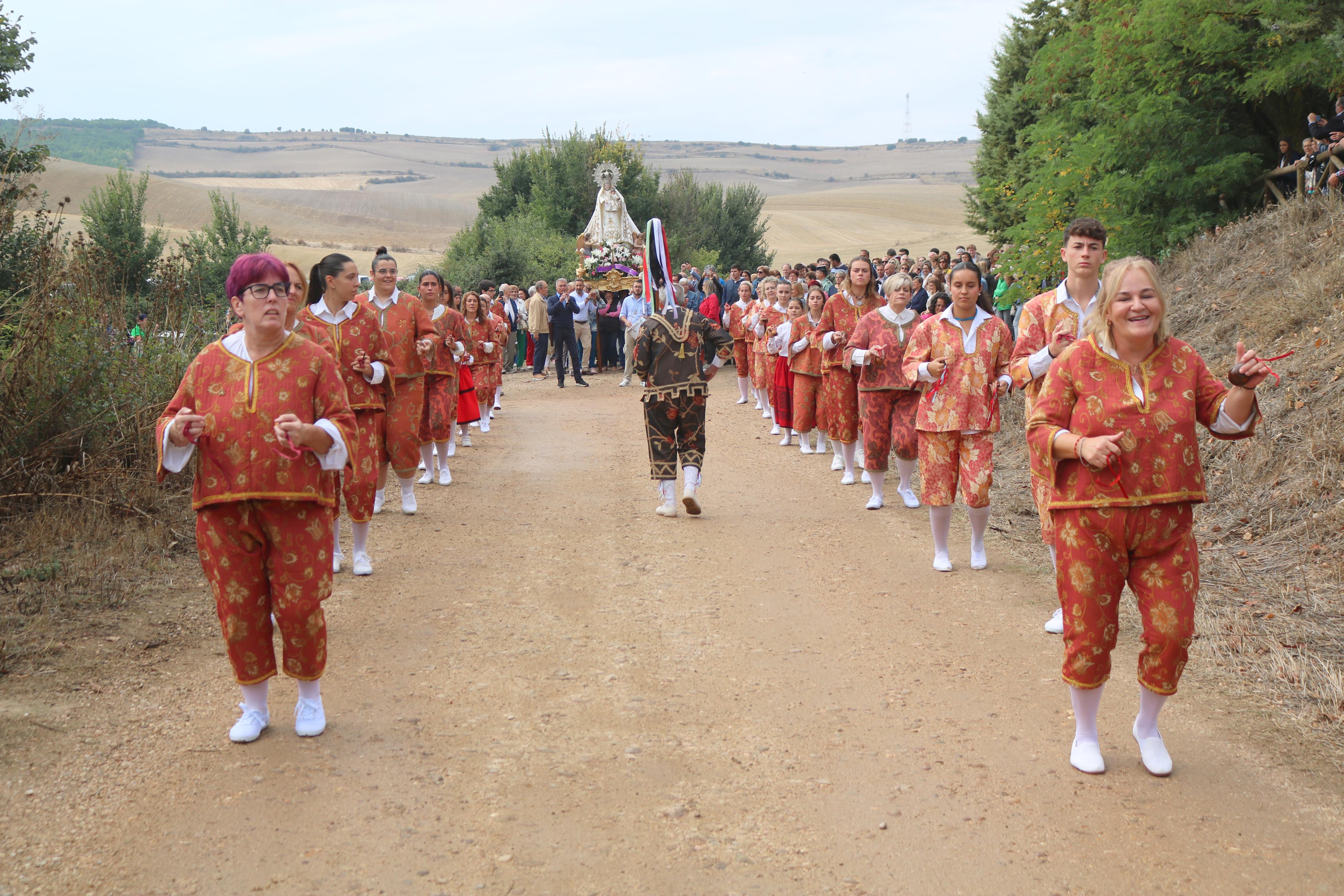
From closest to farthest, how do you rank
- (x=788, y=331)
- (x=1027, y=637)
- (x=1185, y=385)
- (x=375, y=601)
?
(x=1185, y=385) < (x=1027, y=637) < (x=375, y=601) < (x=788, y=331)

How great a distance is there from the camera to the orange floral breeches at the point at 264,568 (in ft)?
14.3

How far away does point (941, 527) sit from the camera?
7.41 meters

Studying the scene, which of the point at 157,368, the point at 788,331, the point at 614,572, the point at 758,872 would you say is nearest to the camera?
the point at 758,872

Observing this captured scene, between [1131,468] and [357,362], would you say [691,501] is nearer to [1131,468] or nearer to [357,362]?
[357,362]

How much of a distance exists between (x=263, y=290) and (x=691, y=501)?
17.5ft

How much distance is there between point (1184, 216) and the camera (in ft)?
44.8

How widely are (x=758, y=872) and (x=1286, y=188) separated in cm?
1350

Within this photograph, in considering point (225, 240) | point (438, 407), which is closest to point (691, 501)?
point (438, 407)

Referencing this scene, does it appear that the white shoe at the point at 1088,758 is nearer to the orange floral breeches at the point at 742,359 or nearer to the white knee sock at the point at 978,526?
the white knee sock at the point at 978,526

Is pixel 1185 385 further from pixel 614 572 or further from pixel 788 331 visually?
pixel 788 331

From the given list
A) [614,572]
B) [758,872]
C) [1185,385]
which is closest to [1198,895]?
[758,872]

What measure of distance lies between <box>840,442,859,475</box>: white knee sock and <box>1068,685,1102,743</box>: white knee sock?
6704 millimetres

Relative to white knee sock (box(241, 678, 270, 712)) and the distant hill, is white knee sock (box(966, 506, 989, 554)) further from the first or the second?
the distant hill

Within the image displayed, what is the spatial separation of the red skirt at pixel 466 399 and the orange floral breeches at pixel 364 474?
15.2ft
